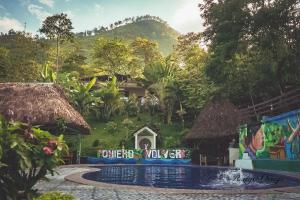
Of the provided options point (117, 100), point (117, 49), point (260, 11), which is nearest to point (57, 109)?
point (260, 11)

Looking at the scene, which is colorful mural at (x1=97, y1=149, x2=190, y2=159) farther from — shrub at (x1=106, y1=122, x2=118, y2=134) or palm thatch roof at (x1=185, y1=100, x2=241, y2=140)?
shrub at (x1=106, y1=122, x2=118, y2=134)

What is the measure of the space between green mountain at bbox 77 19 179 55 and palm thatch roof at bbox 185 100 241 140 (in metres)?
121

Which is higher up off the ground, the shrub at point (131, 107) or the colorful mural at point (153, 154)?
the shrub at point (131, 107)

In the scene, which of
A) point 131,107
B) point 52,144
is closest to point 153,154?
point 131,107

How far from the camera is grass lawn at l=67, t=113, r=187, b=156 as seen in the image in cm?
3669

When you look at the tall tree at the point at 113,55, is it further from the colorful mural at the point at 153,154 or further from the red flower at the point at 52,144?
the red flower at the point at 52,144

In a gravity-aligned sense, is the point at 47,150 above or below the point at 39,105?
below

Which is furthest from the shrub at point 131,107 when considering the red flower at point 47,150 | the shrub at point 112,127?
the red flower at point 47,150

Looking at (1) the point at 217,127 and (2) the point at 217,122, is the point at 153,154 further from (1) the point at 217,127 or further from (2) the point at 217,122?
(2) the point at 217,122

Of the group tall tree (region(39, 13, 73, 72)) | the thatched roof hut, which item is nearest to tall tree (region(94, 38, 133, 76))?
tall tree (region(39, 13, 73, 72))

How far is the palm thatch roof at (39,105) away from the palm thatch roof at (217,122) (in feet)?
31.9

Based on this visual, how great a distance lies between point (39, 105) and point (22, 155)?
18.2m

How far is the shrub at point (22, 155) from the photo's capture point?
4.68 m

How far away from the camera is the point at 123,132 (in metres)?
40.1
